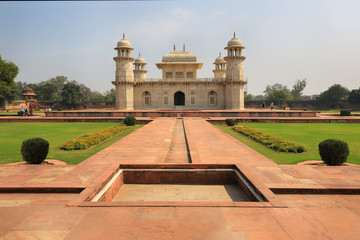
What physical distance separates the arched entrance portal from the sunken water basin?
31104mm

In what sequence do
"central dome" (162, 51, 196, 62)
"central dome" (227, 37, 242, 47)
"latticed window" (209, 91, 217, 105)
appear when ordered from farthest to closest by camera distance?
"central dome" (162, 51, 196, 62)
"latticed window" (209, 91, 217, 105)
"central dome" (227, 37, 242, 47)

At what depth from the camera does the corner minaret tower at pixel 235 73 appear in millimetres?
31609

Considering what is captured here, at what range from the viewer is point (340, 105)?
169ft

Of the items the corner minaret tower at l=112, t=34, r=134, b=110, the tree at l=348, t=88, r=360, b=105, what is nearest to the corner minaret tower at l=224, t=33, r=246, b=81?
the corner minaret tower at l=112, t=34, r=134, b=110

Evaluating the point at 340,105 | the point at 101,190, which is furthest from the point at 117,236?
the point at 340,105

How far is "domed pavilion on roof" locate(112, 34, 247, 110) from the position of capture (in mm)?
32188

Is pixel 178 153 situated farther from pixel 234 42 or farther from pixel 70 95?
pixel 70 95

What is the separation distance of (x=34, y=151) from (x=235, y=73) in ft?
94.6

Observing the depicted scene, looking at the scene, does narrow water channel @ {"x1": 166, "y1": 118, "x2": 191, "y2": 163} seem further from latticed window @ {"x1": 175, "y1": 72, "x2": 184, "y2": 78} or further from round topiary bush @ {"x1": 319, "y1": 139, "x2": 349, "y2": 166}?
latticed window @ {"x1": 175, "y1": 72, "x2": 184, "y2": 78}

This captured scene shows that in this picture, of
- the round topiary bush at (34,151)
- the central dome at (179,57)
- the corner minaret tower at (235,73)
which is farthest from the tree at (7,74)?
the round topiary bush at (34,151)

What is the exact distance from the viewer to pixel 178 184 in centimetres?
557

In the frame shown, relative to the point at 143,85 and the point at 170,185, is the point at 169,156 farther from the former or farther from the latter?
the point at 143,85

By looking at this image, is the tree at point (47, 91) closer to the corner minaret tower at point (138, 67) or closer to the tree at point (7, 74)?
the tree at point (7, 74)

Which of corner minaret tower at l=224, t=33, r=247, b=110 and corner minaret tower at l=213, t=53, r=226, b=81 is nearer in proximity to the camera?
corner minaret tower at l=224, t=33, r=247, b=110
